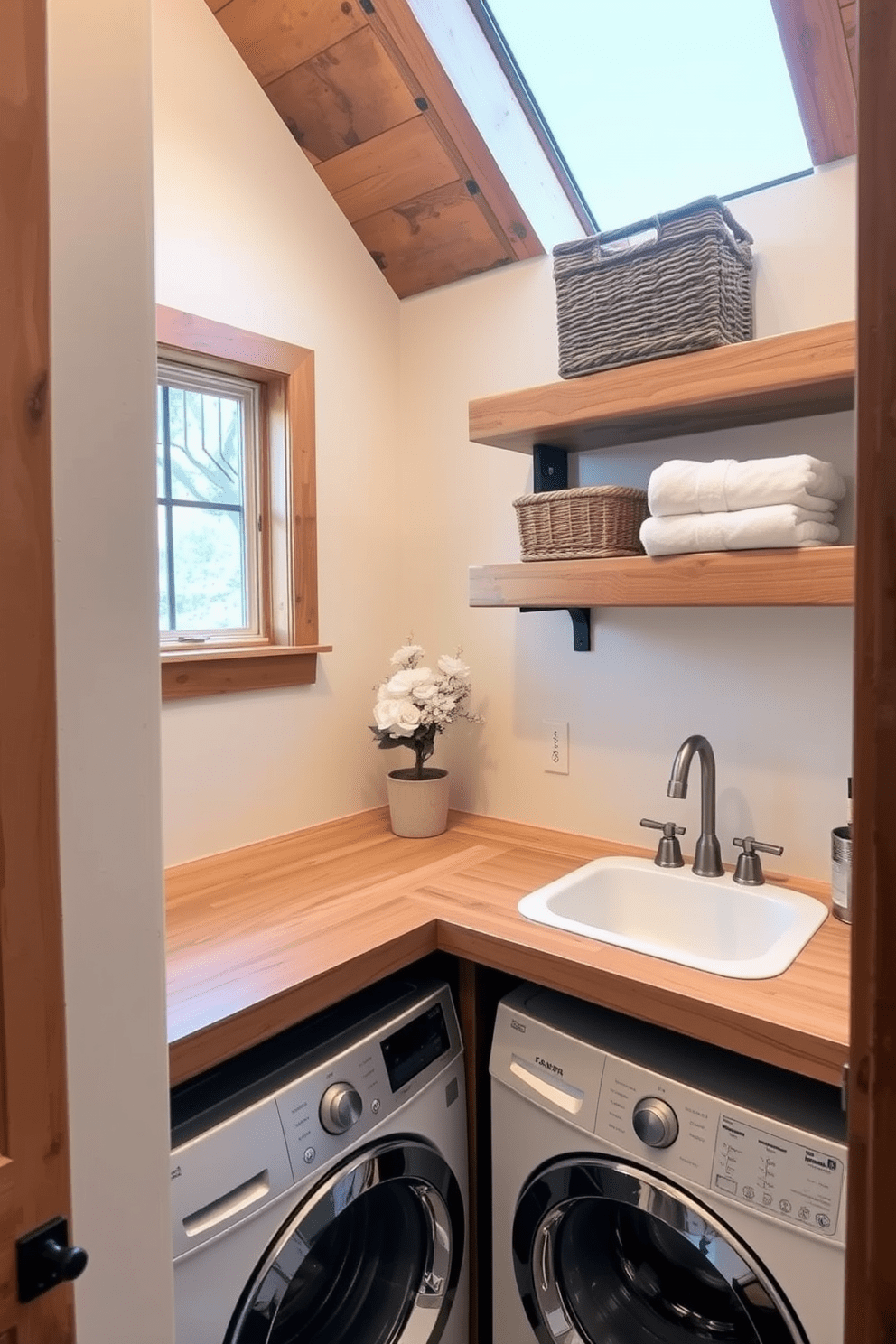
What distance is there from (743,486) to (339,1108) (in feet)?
3.68

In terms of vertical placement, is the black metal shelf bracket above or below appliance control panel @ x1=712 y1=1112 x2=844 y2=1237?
above

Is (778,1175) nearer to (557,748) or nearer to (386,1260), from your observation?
(386,1260)

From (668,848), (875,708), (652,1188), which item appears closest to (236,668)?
(668,848)

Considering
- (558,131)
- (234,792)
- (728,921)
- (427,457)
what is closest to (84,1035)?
(234,792)

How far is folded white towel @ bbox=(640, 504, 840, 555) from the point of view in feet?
4.15

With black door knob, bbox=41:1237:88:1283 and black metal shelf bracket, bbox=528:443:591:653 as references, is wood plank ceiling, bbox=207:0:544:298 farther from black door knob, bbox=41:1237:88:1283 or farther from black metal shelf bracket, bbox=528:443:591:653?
black door knob, bbox=41:1237:88:1283

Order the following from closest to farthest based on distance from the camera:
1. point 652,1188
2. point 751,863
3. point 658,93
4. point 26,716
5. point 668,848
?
point 26,716, point 652,1188, point 751,863, point 668,848, point 658,93

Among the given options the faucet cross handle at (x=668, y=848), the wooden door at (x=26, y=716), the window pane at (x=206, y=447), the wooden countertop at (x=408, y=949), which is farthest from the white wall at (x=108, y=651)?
the faucet cross handle at (x=668, y=848)

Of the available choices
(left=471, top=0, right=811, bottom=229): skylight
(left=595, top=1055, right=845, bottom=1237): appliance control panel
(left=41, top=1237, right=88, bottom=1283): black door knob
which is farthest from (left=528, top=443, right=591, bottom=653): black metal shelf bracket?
(left=41, top=1237, right=88, bottom=1283): black door knob

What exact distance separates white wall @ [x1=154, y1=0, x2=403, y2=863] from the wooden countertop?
173 millimetres

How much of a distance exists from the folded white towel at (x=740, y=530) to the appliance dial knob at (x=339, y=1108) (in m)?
0.98

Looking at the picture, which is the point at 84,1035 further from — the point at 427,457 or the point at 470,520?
the point at 427,457

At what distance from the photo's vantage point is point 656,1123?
1.15m

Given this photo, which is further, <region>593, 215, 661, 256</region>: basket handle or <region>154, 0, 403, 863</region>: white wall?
<region>154, 0, 403, 863</region>: white wall
